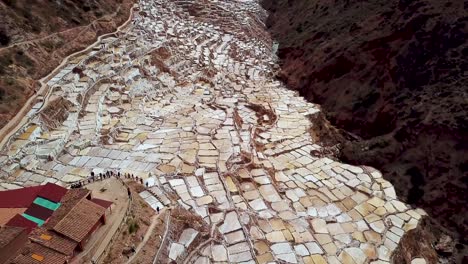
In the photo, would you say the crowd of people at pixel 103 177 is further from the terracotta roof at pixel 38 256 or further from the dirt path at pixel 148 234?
the terracotta roof at pixel 38 256

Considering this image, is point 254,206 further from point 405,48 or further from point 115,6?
point 115,6

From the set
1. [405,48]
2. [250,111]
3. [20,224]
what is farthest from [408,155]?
[20,224]

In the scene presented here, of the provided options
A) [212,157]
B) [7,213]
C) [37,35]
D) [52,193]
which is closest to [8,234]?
[7,213]

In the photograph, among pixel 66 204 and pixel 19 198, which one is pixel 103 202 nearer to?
pixel 66 204

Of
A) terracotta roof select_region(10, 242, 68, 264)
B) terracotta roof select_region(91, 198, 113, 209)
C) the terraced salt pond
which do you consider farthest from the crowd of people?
terracotta roof select_region(10, 242, 68, 264)

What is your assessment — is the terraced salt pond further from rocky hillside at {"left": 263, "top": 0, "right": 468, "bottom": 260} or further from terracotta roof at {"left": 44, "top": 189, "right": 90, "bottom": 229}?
terracotta roof at {"left": 44, "top": 189, "right": 90, "bottom": 229}

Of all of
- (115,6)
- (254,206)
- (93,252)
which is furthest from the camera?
(115,6)
